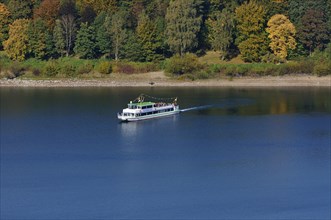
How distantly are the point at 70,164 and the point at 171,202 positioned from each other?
21.2 ft

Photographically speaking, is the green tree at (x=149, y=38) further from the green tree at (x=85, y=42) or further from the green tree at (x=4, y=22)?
the green tree at (x=4, y=22)

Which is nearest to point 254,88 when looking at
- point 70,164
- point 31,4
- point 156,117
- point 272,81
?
point 272,81

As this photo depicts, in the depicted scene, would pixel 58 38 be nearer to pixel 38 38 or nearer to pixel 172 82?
pixel 38 38

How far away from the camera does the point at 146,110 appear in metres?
47.8

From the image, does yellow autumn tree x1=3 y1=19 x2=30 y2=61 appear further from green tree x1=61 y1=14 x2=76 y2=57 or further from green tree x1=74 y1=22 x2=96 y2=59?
green tree x1=74 y1=22 x2=96 y2=59

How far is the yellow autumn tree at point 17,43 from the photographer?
64.8 metres

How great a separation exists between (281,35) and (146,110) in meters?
17.4

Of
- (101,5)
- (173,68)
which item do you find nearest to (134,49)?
(173,68)

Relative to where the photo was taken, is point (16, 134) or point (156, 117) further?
point (156, 117)

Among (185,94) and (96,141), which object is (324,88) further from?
(96,141)

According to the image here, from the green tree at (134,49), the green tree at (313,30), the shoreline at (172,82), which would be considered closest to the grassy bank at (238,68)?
the shoreline at (172,82)

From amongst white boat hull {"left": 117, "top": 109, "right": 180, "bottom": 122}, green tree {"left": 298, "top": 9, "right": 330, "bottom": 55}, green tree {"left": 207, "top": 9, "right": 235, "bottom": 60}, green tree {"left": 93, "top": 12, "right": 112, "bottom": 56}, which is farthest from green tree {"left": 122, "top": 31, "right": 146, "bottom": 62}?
white boat hull {"left": 117, "top": 109, "right": 180, "bottom": 122}

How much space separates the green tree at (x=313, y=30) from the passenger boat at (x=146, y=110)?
15684mm

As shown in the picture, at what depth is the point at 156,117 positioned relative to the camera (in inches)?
1912
